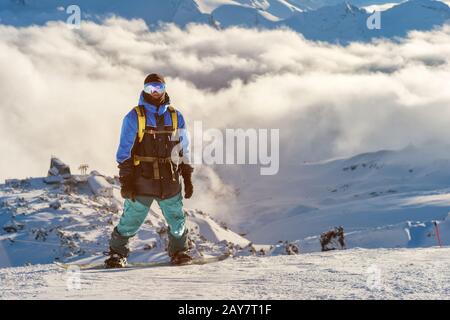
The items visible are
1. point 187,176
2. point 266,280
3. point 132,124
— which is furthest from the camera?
point 187,176

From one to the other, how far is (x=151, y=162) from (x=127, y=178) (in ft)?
1.35

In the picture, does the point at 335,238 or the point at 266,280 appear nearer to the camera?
the point at 266,280

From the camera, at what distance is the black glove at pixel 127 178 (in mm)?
7799

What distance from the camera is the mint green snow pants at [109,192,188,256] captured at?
8.16m

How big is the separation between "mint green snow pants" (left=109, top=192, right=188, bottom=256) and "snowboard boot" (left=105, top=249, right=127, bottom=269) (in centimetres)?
5

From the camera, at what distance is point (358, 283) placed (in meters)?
5.82

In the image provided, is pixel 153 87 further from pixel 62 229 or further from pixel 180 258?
pixel 62 229

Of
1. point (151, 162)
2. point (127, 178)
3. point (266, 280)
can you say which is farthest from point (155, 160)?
point (266, 280)

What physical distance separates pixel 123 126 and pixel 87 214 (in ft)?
107

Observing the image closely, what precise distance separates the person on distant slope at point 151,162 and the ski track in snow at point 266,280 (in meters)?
0.94

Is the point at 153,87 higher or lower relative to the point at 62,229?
higher

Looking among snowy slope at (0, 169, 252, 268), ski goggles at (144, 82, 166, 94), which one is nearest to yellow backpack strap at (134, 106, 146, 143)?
ski goggles at (144, 82, 166, 94)

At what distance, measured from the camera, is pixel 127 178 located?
7.83 m
